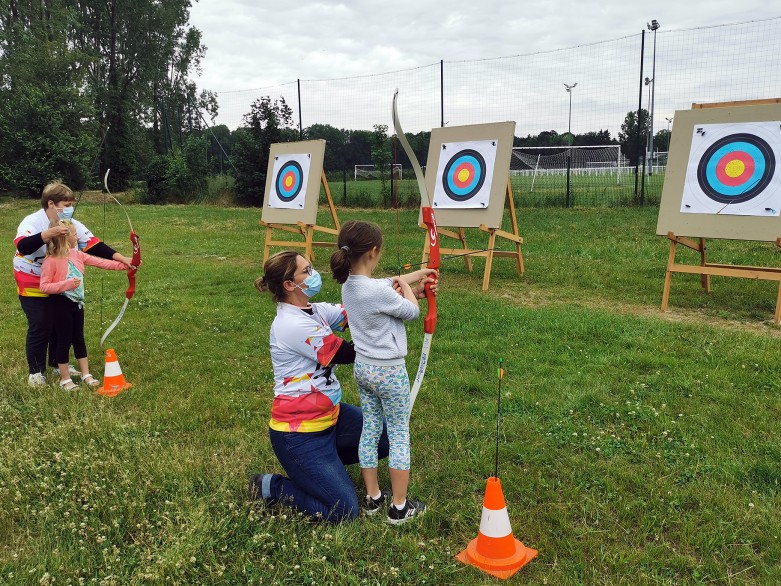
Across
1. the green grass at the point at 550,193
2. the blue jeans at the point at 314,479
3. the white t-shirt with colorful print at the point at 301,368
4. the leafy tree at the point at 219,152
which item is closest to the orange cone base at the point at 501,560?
the blue jeans at the point at 314,479

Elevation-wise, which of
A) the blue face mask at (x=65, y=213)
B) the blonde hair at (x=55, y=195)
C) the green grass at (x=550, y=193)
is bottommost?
the blue face mask at (x=65, y=213)

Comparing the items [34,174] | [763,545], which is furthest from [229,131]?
[763,545]

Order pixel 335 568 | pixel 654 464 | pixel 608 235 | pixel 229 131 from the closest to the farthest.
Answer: pixel 335 568
pixel 654 464
pixel 608 235
pixel 229 131

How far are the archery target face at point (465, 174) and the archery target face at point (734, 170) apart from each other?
2226 mm

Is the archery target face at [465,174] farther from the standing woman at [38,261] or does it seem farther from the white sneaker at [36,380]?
the white sneaker at [36,380]

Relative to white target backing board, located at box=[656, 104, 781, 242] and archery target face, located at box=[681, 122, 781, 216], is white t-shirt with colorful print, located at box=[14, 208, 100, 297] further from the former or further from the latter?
archery target face, located at box=[681, 122, 781, 216]

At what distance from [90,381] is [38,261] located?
36.0 inches

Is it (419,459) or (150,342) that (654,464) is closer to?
(419,459)

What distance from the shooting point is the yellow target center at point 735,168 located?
18.4 feet

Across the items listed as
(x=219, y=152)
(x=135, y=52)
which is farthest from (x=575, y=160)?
(x=135, y=52)

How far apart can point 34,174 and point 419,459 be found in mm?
20463

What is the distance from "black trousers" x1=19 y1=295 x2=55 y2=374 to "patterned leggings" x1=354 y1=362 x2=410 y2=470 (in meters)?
A: 2.79

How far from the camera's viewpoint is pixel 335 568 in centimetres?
219

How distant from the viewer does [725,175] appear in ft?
18.7
